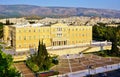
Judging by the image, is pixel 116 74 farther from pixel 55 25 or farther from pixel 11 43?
pixel 11 43

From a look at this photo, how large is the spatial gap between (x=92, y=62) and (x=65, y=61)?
4752 mm

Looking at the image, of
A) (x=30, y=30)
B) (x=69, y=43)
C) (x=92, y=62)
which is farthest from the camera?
(x=69, y=43)

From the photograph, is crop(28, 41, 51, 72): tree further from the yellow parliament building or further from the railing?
the yellow parliament building

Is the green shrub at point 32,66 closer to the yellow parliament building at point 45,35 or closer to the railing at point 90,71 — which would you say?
the railing at point 90,71

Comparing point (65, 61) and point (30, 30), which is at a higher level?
point (30, 30)

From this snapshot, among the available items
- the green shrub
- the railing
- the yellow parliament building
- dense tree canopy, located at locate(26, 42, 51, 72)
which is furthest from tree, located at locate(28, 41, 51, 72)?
the yellow parliament building

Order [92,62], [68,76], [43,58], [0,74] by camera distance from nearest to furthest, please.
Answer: [0,74]
[68,76]
[43,58]
[92,62]

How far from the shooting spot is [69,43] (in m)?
63.5

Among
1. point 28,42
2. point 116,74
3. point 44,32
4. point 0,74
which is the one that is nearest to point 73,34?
point 44,32

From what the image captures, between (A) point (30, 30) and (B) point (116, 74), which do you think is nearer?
(B) point (116, 74)

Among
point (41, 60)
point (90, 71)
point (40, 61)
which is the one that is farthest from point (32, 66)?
point (90, 71)

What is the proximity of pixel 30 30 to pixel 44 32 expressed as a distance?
3525 mm

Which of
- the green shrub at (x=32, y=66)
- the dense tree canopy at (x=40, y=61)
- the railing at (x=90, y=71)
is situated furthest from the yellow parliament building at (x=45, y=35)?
the railing at (x=90, y=71)

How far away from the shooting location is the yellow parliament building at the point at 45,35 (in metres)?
58.2
